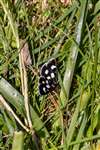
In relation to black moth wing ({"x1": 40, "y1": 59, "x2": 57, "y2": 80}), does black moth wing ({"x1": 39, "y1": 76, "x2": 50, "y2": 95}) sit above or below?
below

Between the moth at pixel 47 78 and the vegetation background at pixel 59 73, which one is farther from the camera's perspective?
the moth at pixel 47 78

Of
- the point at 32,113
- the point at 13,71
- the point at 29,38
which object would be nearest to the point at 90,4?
the point at 29,38

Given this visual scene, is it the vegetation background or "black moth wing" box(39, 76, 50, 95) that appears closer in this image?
the vegetation background

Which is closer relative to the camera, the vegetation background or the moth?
the vegetation background

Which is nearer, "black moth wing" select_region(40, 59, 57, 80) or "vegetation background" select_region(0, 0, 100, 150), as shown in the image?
"vegetation background" select_region(0, 0, 100, 150)
